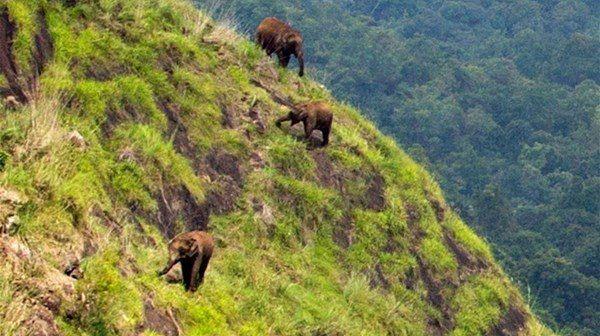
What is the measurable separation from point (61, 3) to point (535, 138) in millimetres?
74542

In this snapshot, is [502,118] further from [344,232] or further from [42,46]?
[42,46]

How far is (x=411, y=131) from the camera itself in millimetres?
82688

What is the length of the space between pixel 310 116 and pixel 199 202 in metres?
3.05

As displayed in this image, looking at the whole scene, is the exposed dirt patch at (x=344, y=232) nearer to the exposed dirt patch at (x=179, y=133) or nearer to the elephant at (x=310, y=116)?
the elephant at (x=310, y=116)

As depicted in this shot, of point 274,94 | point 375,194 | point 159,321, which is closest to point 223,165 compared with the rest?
point 274,94

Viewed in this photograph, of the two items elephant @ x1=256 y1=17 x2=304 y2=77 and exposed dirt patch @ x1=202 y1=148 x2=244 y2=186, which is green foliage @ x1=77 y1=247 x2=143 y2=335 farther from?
elephant @ x1=256 y1=17 x2=304 y2=77

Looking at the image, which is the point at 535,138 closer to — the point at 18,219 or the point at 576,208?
the point at 576,208

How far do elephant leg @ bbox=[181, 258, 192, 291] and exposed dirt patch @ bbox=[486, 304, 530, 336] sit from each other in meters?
6.93

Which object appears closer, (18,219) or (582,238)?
(18,219)

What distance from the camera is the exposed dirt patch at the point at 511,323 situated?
16.0m

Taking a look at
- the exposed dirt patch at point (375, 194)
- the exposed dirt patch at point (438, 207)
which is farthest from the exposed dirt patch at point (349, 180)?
the exposed dirt patch at point (438, 207)

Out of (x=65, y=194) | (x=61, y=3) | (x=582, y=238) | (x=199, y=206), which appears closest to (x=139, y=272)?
(x=65, y=194)

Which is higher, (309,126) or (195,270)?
(195,270)

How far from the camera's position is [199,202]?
40.1 ft
